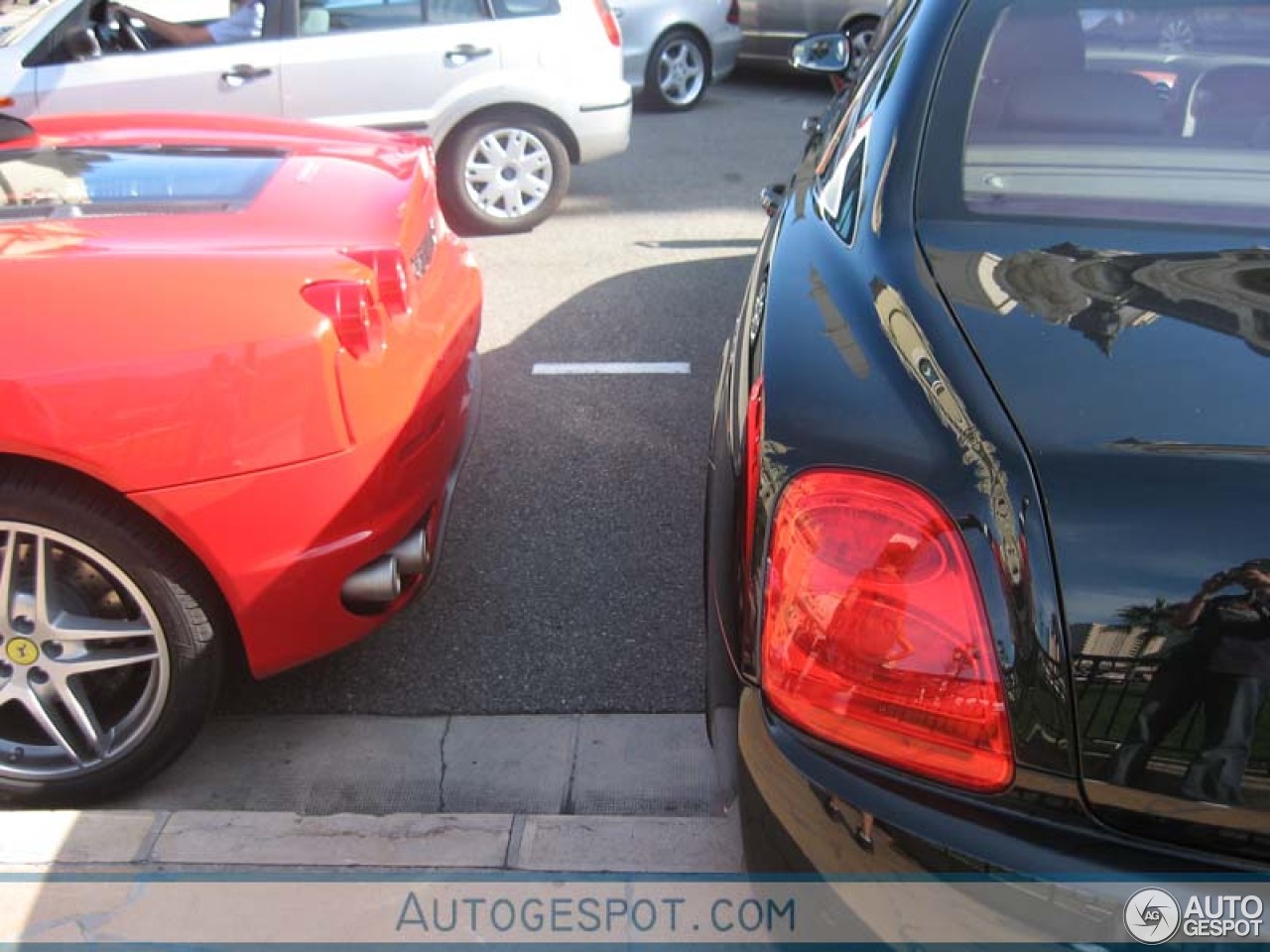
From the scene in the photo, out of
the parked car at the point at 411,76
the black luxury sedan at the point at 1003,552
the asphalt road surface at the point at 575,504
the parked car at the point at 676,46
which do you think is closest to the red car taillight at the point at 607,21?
the parked car at the point at 411,76

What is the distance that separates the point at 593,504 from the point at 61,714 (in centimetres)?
169

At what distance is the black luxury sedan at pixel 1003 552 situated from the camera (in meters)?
1.40

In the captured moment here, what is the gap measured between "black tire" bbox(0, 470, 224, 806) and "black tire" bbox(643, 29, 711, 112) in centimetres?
860

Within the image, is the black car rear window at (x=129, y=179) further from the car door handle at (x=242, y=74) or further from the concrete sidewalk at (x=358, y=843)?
the car door handle at (x=242, y=74)

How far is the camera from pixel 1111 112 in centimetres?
255

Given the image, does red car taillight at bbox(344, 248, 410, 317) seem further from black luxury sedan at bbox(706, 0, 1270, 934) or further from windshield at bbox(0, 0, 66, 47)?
windshield at bbox(0, 0, 66, 47)

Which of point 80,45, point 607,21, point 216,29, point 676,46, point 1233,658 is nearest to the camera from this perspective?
point 1233,658

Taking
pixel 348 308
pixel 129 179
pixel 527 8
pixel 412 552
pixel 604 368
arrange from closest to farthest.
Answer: pixel 348 308 < pixel 412 552 < pixel 129 179 < pixel 604 368 < pixel 527 8

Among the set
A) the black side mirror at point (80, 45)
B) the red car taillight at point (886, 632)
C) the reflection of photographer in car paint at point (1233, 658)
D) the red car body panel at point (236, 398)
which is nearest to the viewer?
the reflection of photographer in car paint at point (1233, 658)

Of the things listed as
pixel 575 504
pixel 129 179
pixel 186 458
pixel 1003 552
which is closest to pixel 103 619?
pixel 186 458

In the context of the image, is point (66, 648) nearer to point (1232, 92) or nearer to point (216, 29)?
point (1232, 92)

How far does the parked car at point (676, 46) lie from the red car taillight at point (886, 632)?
30.5 ft

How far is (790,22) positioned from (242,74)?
6.34 metres

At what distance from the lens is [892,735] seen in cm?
155
